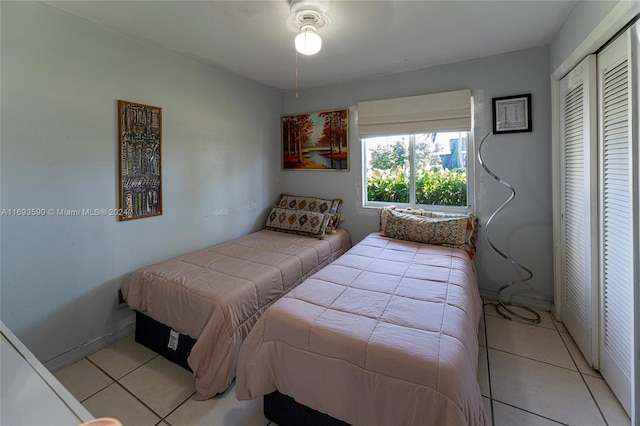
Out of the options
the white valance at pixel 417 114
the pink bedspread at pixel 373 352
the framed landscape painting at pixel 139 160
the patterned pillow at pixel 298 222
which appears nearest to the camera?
the pink bedspread at pixel 373 352

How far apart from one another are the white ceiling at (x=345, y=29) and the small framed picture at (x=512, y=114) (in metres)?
0.45

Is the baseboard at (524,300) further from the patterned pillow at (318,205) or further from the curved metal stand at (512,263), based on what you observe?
the patterned pillow at (318,205)

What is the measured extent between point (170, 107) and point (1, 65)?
105 centimetres

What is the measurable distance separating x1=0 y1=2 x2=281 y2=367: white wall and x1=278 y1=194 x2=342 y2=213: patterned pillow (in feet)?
3.70

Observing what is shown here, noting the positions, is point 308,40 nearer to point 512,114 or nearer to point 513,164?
point 512,114

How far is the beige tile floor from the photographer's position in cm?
160

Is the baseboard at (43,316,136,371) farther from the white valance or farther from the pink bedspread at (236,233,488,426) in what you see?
the white valance

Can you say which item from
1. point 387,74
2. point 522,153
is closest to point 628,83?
point 522,153

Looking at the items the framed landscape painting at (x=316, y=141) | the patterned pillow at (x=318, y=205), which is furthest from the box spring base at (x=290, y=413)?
the framed landscape painting at (x=316, y=141)

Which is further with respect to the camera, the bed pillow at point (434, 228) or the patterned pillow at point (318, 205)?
the patterned pillow at point (318, 205)

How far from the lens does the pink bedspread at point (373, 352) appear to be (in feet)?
3.75

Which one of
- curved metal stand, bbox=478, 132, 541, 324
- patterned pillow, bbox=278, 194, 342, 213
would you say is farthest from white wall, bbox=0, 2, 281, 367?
curved metal stand, bbox=478, 132, 541, 324

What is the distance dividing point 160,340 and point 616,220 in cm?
307

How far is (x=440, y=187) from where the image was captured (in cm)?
319
